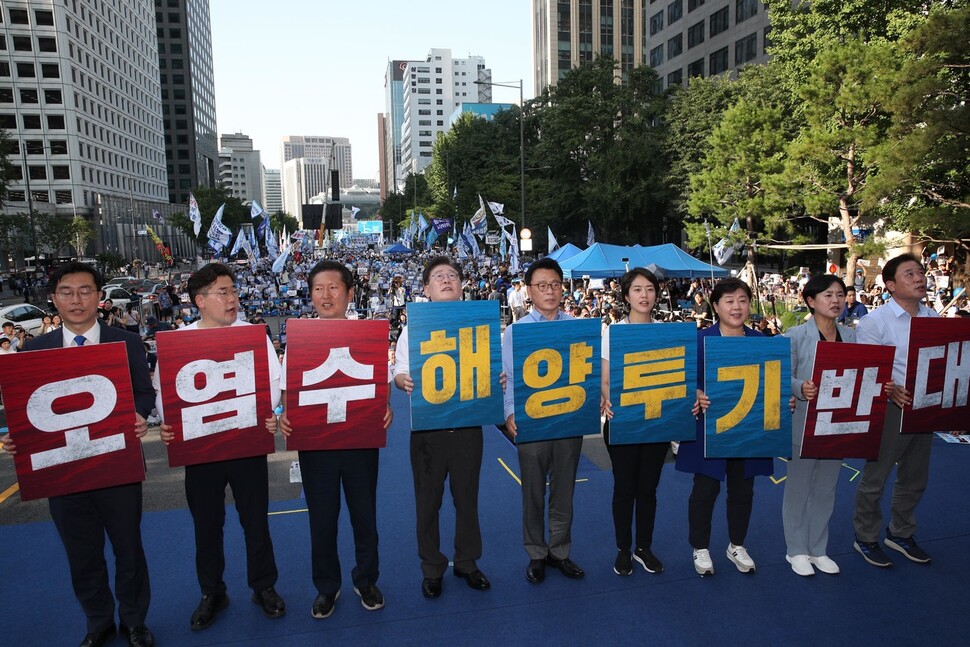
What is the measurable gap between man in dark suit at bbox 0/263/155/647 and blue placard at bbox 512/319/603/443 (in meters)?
2.34

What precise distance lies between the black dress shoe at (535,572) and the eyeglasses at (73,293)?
3347 millimetres

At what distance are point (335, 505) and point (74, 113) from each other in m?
72.1

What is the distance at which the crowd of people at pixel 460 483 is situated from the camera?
3807 millimetres

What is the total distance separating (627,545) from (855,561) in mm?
1725

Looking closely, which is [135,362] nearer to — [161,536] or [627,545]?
[161,536]

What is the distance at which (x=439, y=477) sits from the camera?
13.9ft

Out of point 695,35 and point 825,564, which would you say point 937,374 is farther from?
point 695,35

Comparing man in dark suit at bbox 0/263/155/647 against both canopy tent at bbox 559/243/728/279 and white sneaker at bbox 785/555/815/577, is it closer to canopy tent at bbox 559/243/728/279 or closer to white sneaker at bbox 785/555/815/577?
white sneaker at bbox 785/555/815/577

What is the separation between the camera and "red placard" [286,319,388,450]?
3.93 m

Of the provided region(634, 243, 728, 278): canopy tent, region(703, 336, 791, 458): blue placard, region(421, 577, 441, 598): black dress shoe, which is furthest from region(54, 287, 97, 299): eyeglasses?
region(634, 243, 728, 278): canopy tent

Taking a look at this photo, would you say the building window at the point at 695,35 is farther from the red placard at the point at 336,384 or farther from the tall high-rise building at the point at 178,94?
A: the tall high-rise building at the point at 178,94

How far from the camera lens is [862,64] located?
1909 centimetres

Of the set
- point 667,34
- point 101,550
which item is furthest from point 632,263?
point 667,34

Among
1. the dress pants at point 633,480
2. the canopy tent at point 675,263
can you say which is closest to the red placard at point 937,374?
the dress pants at point 633,480
